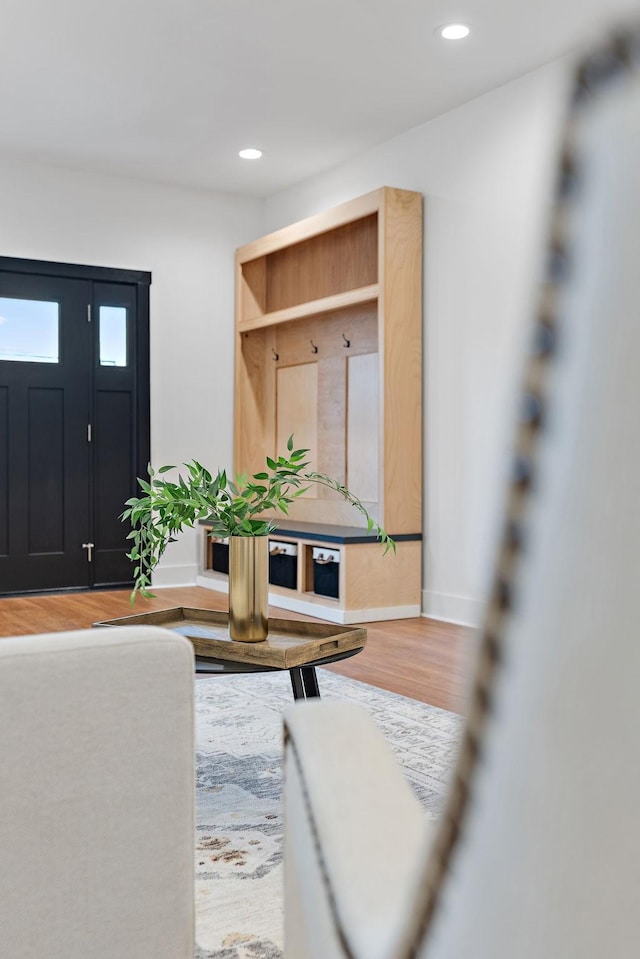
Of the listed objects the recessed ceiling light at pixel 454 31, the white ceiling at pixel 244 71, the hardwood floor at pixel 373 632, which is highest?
the white ceiling at pixel 244 71

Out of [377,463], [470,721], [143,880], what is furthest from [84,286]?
[470,721]

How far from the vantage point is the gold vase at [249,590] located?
2234mm

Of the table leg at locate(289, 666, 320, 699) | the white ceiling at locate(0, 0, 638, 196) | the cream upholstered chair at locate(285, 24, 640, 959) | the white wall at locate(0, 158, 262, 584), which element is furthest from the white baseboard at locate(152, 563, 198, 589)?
the cream upholstered chair at locate(285, 24, 640, 959)

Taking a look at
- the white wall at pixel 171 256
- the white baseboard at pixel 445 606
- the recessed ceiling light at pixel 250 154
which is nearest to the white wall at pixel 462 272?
the white baseboard at pixel 445 606

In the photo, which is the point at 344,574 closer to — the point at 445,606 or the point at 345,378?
the point at 445,606

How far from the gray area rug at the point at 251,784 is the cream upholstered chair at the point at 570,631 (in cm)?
52

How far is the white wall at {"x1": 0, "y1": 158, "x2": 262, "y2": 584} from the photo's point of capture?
5.86 m

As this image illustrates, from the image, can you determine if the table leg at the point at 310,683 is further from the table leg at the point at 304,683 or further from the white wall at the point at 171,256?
the white wall at the point at 171,256

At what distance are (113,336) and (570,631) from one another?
6125 millimetres

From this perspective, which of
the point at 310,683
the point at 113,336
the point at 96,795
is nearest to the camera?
the point at 96,795

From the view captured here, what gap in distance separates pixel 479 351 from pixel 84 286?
110 inches

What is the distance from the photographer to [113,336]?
6.13 meters

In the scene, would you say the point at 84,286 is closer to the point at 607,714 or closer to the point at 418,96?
the point at 418,96

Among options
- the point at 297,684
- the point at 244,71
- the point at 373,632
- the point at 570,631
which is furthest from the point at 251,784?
the point at 244,71
